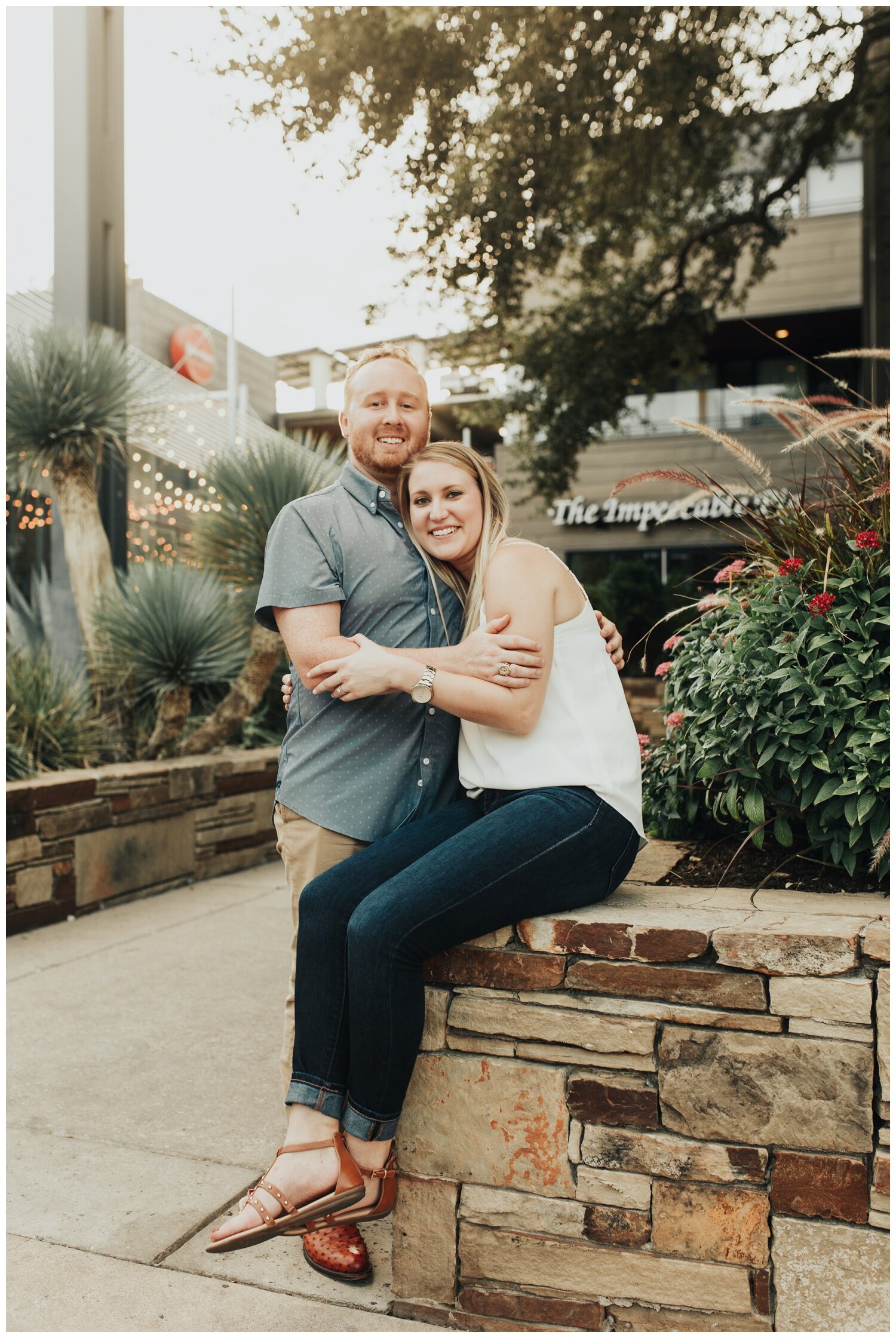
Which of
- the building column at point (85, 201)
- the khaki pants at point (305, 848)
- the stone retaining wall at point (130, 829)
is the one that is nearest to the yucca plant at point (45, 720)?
the stone retaining wall at point (130, 829)

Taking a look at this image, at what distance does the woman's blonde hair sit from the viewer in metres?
2.15

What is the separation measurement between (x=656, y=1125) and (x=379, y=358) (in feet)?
Answer: 6.00

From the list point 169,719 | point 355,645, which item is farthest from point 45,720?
point 355,645

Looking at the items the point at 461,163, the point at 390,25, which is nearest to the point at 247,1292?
the point at 390,25

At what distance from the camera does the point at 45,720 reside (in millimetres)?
5090

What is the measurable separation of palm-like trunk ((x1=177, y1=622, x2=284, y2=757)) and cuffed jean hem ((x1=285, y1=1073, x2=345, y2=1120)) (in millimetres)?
3807

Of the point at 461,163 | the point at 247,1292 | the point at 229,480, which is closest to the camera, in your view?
the point at 247,1292

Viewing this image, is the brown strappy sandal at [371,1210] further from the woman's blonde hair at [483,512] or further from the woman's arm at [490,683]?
the woman's blonde hair at [483,512]

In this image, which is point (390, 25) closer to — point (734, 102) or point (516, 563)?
point (734, 102)

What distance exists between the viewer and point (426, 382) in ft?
8.14

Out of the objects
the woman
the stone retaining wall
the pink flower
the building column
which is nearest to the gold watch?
the woman

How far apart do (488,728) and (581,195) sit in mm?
8125

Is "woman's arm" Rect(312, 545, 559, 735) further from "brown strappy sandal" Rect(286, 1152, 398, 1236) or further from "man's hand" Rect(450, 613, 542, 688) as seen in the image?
"brown strappy sandal" Rect(286, 1152, 398, 1236)

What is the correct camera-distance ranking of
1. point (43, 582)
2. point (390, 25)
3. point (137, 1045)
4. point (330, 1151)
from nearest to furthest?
point (330, 1151) < point (137, 1045) < point (390, 25) < point (43, 582)
